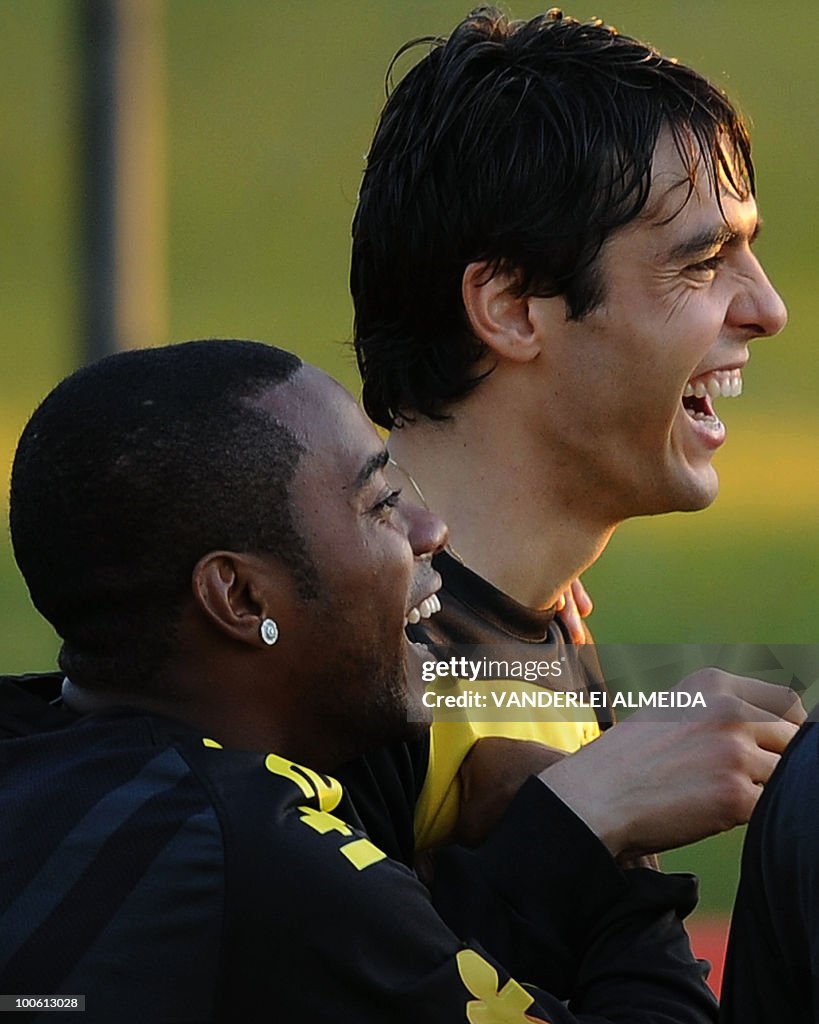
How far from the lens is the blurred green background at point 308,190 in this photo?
16.5 metres

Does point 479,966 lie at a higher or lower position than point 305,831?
lower

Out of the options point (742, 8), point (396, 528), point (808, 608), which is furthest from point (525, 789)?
point (742, 8)

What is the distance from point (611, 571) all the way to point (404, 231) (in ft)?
40.2

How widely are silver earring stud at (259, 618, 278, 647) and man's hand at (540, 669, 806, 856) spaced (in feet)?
1.21

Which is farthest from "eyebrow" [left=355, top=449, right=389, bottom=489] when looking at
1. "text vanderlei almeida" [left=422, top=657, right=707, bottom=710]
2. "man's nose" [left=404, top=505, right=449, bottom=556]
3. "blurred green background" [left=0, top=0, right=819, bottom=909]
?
"blurred green background" [left=0, top=0, right=819, bottom=909]

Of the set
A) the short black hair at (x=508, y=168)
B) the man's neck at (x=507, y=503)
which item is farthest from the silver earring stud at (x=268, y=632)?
the short black hair at (x=508, y=168)

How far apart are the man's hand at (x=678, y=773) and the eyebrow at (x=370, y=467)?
379 mm

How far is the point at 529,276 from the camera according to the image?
239 cm

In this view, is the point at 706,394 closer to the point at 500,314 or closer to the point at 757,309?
the point at 757,309

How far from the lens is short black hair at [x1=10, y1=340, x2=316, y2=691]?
5.50 ft

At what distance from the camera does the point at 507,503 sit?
2354mm

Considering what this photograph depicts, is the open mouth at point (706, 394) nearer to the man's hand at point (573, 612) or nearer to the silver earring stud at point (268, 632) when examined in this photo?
the man's hand at point (573, 612)

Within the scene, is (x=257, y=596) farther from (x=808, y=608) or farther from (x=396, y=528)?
(x=808, y=608)

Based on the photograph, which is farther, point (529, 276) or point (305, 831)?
point (529, 276)
